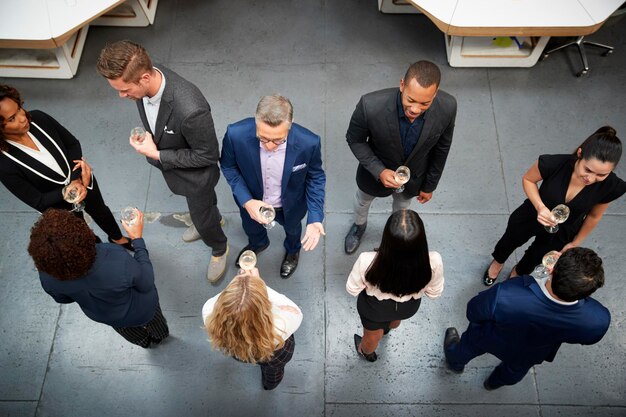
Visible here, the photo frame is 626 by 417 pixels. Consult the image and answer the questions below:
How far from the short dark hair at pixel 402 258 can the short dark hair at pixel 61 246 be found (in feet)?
4.36

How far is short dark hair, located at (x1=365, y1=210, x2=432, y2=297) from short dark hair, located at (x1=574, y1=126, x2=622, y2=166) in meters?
1.06

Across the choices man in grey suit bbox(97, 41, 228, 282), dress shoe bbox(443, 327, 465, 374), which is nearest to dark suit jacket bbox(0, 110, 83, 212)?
man in grey suit bbox(97, 41, 228, 282)

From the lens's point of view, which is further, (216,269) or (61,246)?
(216,269)

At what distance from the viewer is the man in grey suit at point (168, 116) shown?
2.47 meters

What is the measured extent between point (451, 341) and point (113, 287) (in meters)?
2.20

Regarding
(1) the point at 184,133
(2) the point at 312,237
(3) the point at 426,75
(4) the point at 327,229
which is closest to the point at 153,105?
(1) the point at 184,133

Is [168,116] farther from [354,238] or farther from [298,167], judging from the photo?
[354,238]

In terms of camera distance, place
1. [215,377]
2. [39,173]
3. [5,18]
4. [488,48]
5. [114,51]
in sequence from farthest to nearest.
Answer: [488,48] < [5,18] < [215,377] < [39,173] < [114,51]

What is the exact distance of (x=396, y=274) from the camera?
90.9 inches

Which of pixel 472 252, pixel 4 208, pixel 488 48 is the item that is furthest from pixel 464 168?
pixel 4 208

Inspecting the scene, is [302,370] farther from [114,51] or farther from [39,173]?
[114,51]

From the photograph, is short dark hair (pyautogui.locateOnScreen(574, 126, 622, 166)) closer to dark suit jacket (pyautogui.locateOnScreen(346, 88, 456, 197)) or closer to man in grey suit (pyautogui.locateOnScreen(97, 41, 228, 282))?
dark suit jacket (pyautogui.locateOnScreen(346, 88, 456, 197))

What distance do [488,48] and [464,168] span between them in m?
1.29

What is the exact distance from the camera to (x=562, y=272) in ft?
7.16
